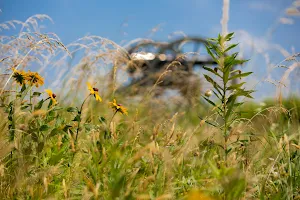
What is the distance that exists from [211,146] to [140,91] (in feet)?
14.4

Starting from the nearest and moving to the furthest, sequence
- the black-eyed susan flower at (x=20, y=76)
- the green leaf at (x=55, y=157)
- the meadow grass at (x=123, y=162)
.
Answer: the meadow grass at (x=123, y=162) → the green leaf at (x=55, y=157) → the black-eyed susan flower at (x=20, y=76)

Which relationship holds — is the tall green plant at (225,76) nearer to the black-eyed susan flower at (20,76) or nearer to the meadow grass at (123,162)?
the meadow grass at (123,162)

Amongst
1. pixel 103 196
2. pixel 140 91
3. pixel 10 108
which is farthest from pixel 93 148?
pixel 140 91

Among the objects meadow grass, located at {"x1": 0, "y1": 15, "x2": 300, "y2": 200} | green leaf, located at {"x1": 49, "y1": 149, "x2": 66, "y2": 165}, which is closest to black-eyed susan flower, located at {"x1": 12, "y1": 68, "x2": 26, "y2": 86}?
meadow grass, located at {"x1": 0, "y1": 15, "x2": 300, "y2": 200}

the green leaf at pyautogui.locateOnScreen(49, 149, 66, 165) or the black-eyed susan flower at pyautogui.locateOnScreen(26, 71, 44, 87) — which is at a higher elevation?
the black-eyed susan flower at pyautogui.locateOnScreen(26, 71, 44, 87)

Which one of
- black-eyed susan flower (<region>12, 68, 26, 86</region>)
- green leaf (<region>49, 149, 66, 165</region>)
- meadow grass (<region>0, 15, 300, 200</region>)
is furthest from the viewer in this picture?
black-eyed susan flower (<region>12, 68, 26, 86</region>)

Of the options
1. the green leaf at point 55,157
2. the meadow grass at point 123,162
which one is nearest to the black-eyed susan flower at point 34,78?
the meadow grass at point 123,162

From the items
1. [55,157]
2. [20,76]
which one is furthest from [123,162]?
[20,76]

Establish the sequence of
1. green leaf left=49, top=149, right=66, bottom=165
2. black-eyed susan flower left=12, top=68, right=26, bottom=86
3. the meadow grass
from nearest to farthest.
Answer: the meadow grass
green leaf left=49, top=149, right=66, bottom=165
black-eyed susan flower left=12, top=68, right=26, bottom=86

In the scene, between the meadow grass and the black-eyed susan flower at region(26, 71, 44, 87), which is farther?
the black-eyed susan flower at region(26, 71, 44, 87)

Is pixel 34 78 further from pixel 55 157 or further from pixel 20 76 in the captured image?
pixel 55 157

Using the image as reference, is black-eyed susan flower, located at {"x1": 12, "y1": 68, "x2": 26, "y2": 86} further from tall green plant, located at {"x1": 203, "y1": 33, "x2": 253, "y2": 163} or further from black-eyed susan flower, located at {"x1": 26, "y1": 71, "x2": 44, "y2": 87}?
tall green plant, located at {"x1": 203, "y1": 33, "x2": 253, "y2": 163}

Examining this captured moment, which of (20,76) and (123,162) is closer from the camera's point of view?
(123,162)

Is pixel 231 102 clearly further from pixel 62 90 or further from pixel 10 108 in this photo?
pixel 62 90
